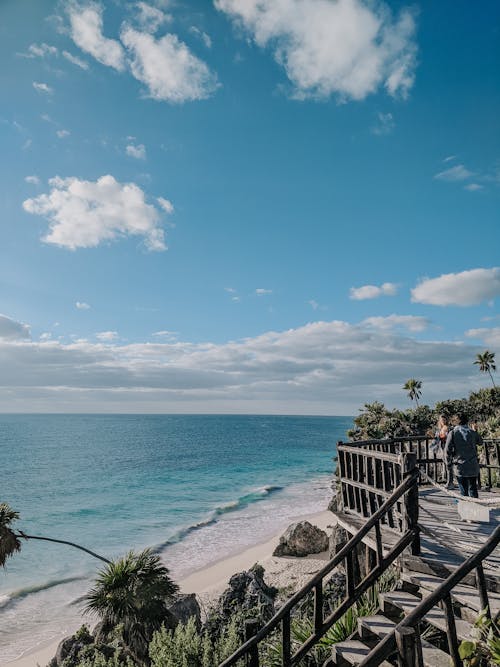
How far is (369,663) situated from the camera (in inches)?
157

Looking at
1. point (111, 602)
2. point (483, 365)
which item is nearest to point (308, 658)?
point (111, 602)

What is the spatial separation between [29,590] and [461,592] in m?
24.2

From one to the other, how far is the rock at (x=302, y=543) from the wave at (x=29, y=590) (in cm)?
1176

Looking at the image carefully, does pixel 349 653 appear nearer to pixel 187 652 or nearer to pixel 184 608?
pixel 187 652

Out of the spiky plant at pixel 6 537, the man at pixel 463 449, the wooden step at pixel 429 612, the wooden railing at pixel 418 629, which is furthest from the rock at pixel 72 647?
the man at pixel 463 449

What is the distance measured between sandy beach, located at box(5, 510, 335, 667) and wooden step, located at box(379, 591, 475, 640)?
480 inches

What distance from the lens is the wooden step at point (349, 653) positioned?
16.8ft

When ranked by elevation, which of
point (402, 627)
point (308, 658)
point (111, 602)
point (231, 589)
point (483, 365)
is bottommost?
point (231, 589)

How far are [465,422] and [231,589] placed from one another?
8.61 m

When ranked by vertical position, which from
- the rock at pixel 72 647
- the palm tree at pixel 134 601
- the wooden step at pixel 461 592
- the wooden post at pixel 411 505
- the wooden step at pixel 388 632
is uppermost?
the wooden post at pixel 411 505

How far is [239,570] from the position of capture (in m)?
21.8

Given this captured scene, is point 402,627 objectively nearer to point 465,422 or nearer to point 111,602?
point 465,422

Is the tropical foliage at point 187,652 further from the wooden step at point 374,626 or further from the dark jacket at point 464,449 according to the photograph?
the dark jacket at point 464,449

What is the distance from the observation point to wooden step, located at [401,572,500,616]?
5033mm
